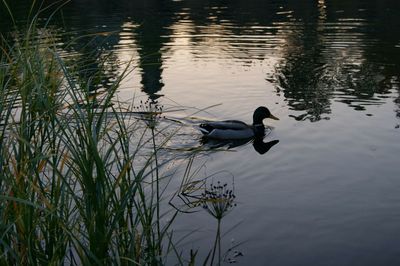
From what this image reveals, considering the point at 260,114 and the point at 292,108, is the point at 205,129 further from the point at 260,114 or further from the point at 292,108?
the point at 292,108

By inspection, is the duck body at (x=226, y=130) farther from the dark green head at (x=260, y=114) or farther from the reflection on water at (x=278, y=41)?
the reflection on water at (x=278, y=41)

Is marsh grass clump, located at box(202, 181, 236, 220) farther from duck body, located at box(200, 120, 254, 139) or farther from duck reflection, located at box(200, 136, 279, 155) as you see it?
duck body, located at box(200, 120, 254, 139)

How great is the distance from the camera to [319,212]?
10.0 meters

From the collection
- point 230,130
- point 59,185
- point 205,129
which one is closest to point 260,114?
point 230,130

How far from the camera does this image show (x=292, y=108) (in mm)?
16594

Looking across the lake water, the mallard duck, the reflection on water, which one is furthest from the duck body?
the reflection on water

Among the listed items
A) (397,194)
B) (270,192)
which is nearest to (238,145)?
(270,192)

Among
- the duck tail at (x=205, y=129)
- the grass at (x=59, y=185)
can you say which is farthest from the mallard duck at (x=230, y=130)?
the grass at (x=59, y=185)

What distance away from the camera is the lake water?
906 cm

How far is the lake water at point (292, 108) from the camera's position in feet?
29.7

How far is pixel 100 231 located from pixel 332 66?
58.0 ft

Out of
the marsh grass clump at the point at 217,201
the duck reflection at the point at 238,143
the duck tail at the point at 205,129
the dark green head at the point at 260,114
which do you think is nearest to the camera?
the marsh grass clump at the point at 217,201

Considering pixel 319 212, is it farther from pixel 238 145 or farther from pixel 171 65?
pixel 171 65

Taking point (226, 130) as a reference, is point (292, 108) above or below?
below
